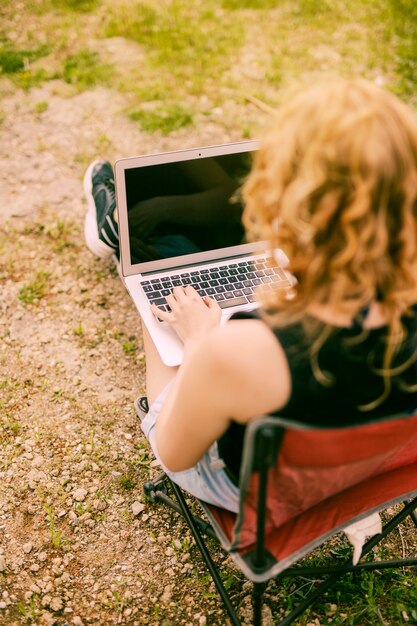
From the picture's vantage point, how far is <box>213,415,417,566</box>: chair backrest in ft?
3.77

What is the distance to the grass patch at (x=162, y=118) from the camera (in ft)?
14.2

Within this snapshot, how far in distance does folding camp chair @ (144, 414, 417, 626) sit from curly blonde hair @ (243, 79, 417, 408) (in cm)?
21

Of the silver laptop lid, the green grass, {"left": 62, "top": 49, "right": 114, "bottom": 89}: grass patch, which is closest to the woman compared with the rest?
the silver laptop lid

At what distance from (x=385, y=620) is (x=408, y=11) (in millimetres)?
6218

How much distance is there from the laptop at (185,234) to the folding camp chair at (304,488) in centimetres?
68

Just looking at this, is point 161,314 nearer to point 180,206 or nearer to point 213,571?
point 180,206

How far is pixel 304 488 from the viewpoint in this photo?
142cm

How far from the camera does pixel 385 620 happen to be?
6.90ft

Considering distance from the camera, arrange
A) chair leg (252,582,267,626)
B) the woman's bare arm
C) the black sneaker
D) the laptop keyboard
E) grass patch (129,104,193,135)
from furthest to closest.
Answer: grass patch (129,104,193,135)
the black sneaker
the laptop keyboard
chair leg (252,582,267,626)
the woman's bare arm

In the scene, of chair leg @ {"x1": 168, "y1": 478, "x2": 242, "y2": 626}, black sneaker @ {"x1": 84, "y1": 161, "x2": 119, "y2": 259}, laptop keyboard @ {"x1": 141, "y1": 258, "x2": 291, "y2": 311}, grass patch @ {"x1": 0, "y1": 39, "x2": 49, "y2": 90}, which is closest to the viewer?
chair leg @ {"x1": 168, "y1": 478, "x2": 242, "y2": 626}

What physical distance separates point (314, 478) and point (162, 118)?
3636mm

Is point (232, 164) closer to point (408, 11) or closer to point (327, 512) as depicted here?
point (327, 512)

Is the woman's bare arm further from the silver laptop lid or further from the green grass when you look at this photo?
the green grass

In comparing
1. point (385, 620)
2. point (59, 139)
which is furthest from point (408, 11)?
point (385, 620)
